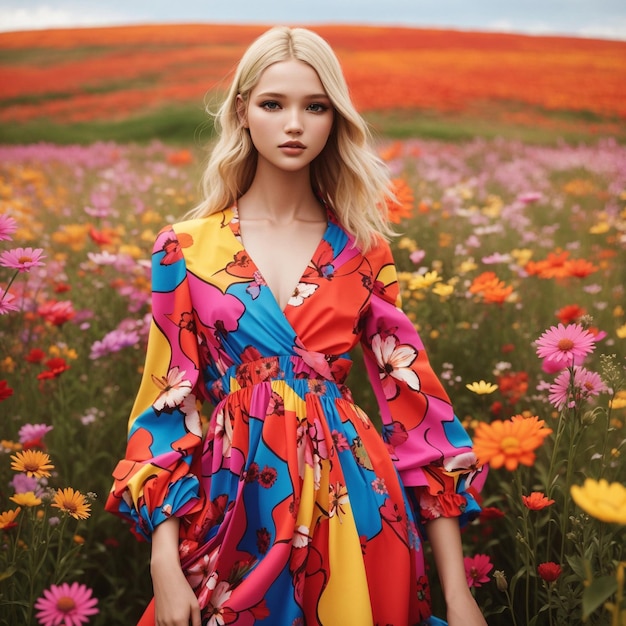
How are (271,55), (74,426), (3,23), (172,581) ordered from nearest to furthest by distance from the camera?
(172,581) < (271,55) < (74,426) < (3,23)

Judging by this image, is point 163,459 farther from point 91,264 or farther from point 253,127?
point 91,264

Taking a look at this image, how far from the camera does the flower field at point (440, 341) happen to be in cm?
122

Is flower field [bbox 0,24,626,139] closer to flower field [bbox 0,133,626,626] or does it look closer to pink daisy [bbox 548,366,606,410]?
flower field [bbox 0,133,626,626]

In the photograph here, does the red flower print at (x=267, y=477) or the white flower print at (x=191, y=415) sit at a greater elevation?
the white flower print at (x=191, y=415)

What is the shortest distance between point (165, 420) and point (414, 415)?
0.44m

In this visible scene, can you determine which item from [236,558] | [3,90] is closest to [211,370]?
[236,558]

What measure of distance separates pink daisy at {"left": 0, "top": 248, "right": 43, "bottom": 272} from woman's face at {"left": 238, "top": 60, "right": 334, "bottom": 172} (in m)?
0.44

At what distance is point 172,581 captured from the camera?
111cm

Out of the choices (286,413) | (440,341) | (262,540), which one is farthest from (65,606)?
(440,341)

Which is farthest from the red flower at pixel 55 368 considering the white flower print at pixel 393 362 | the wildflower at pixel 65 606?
the white flower print at pixel 393 362

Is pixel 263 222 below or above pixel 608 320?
above

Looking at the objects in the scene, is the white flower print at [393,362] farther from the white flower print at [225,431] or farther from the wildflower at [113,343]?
the wildflower at [113,343]

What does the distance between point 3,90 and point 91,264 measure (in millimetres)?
784

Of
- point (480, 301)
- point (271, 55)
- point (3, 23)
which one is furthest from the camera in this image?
point (3, 23)
